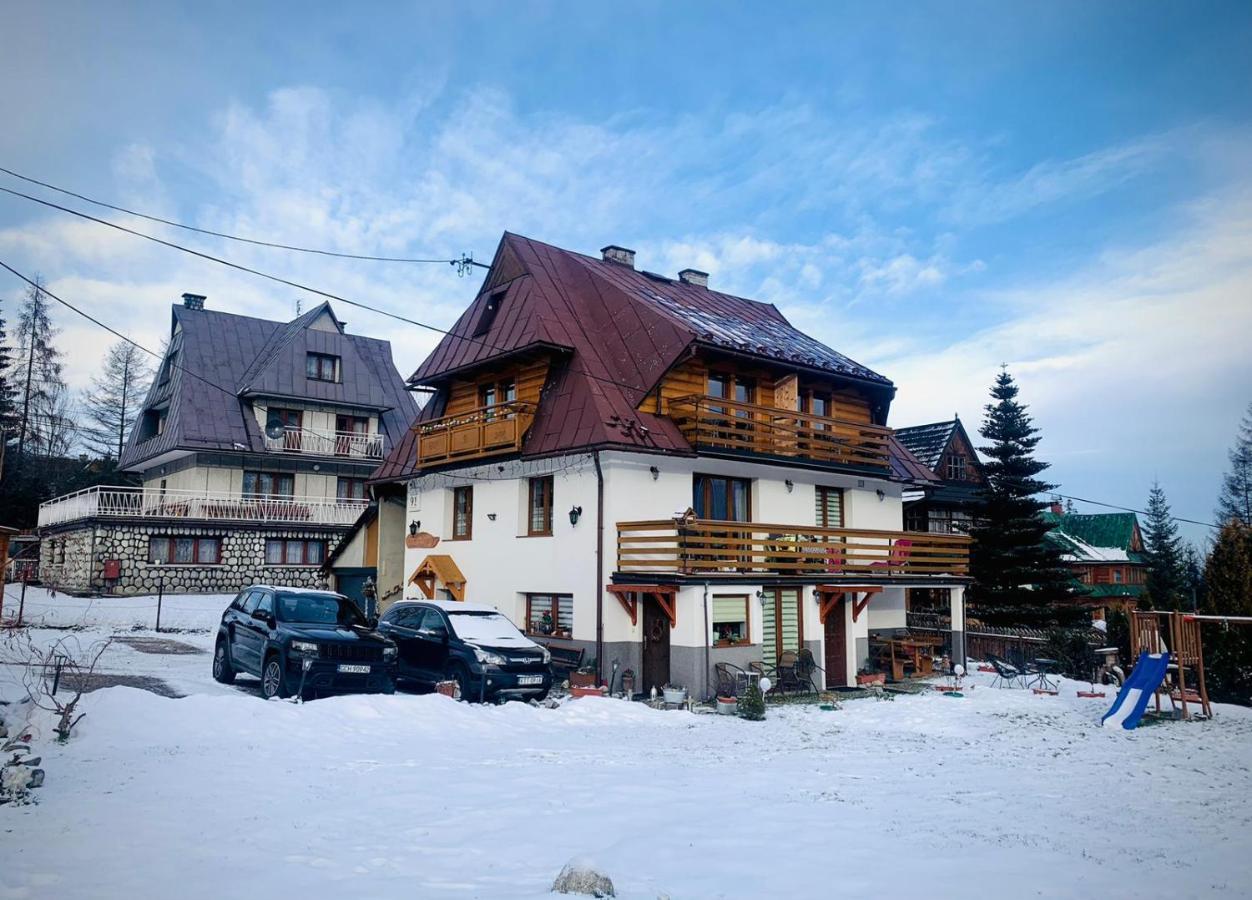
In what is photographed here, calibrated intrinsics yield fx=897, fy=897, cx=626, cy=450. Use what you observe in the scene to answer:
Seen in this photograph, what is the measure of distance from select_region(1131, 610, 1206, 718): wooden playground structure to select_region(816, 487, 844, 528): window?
25.5 feet

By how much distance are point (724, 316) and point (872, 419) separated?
5296mm

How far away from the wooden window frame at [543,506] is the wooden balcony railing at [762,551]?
278cm

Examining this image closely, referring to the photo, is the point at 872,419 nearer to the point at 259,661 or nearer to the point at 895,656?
the point at 895,656

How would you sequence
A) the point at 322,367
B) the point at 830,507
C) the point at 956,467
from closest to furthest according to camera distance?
the point at 830,507 < the point at 956,467 < the point at 322,367

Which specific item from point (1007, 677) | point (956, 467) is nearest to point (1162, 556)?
point (956, 467)

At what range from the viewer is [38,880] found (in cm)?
632

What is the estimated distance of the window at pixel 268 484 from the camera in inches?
1480

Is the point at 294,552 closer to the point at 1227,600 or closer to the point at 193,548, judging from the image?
the point at 193,548

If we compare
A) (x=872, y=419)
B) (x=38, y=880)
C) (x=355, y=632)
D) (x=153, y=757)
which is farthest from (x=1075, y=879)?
(x=872, y=419)

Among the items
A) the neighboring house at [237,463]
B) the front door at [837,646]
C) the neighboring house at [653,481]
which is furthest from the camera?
the neighboring house at [237,463]

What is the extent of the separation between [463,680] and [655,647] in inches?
171

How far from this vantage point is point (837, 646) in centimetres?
2161

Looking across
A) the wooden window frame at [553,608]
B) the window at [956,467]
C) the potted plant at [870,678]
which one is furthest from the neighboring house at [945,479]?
the wooden window frame at [553,608]

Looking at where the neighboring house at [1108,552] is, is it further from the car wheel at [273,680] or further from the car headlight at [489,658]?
the car wheel at [273,680]
